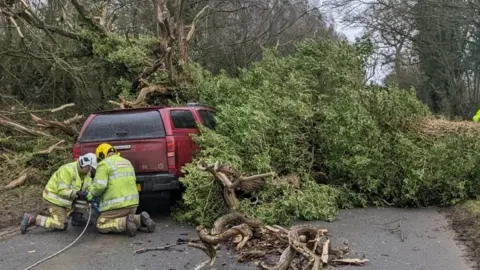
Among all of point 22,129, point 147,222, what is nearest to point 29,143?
point 22,129

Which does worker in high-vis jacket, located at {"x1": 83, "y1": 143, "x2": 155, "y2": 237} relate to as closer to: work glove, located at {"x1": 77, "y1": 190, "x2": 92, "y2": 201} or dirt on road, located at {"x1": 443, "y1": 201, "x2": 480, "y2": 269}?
work glove, located at {"x1": 77, "y1": 190, "x2": 92, "y2": 201}

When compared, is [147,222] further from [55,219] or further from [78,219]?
[55,219]

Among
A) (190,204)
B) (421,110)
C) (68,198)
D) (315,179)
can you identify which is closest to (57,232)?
(68,198)

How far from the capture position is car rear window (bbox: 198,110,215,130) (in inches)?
376

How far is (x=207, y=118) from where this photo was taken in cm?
980

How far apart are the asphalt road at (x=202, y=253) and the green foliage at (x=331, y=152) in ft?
2.02

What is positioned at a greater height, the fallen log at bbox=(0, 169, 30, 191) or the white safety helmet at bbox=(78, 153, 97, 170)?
the white safety helmet at bbox=(78, 153, 97, 170)

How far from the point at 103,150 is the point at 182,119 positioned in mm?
1535

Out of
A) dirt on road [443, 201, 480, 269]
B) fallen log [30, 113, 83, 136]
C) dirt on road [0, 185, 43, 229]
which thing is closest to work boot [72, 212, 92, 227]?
dirt on road [0, 185, 43, 229]

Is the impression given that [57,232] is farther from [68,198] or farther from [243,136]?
[243,136]

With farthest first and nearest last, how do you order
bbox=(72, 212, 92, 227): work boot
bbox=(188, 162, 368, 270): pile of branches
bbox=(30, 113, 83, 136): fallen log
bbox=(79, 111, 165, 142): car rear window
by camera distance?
bbox=(30, 113, 83, 136): fallen log
bbox=(79, 111, 165, 142): car rear window
bbox=(72, 212, 92, 227): work boot
bbox=(188, 162, 368, 270): pile of branches

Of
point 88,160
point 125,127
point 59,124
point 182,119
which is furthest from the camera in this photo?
point 59,124

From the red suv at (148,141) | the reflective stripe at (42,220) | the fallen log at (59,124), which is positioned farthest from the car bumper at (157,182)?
the fallen log at (59,124)

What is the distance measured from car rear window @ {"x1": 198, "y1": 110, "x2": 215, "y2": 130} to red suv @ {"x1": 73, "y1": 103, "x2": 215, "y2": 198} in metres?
0.87
